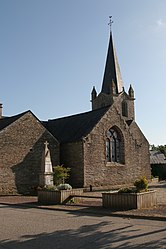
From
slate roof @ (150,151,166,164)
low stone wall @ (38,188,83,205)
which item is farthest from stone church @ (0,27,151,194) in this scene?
slate roof @ (150,151,166,164)

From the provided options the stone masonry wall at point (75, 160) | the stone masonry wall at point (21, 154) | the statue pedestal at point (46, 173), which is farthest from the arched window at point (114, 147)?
the statue pedestal at point (46, 173)

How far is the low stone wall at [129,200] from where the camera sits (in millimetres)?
13189

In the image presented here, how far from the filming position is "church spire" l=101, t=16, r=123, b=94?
1920 inches

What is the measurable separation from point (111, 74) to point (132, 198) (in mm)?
38209

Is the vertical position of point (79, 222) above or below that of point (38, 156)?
below

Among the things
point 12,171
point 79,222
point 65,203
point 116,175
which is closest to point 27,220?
point 79,222

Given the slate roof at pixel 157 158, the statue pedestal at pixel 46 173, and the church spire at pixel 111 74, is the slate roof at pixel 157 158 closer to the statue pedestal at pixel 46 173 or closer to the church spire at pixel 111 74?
the church spire at pixel 111 74

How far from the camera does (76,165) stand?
86.8 ft

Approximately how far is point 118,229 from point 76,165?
1732 cm

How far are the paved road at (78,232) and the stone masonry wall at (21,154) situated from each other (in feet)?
35.9

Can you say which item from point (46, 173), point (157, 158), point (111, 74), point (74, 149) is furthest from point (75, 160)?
point (111, 74)

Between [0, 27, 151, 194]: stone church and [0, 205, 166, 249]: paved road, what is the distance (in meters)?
11.6

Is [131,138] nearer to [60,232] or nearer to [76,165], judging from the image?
[76,165]

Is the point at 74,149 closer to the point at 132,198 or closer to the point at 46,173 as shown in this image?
the point at 46,173
